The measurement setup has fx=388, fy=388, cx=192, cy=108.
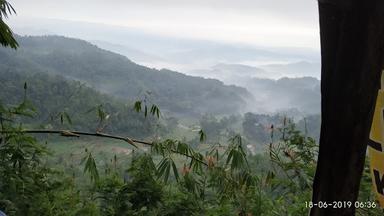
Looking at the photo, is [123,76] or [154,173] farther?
[123,76]

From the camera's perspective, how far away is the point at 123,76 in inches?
1845

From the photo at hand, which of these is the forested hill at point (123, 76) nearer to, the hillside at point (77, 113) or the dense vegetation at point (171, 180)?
the hillside at point (77, 113)

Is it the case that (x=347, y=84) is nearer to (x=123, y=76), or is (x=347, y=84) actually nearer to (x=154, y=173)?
(x=154, y=173)

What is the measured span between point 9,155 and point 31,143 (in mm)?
143

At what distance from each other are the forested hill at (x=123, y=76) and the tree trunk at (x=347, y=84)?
36.4 m

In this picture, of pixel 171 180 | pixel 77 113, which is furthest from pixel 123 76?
pixel 171 180

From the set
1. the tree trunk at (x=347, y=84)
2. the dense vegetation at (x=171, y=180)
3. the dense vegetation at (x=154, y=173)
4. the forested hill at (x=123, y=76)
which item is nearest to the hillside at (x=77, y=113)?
the dense vegetation at (x=154, y=173)

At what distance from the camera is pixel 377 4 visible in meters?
0.98

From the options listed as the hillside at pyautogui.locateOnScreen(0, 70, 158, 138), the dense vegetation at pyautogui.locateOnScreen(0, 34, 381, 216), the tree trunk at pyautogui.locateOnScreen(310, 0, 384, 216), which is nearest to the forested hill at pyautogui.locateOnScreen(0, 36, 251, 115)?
the hillside at pyautogui.locateOnScreen(0, 70, 158, 138)

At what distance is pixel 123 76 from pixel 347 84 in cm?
4682

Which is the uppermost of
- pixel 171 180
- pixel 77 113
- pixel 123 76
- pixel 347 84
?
pixel 347 84

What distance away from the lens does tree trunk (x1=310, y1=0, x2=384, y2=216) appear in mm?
994

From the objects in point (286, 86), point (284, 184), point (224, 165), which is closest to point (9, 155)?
point (224, 165)

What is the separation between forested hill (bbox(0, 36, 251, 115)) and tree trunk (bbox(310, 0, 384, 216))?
36.4 meters
